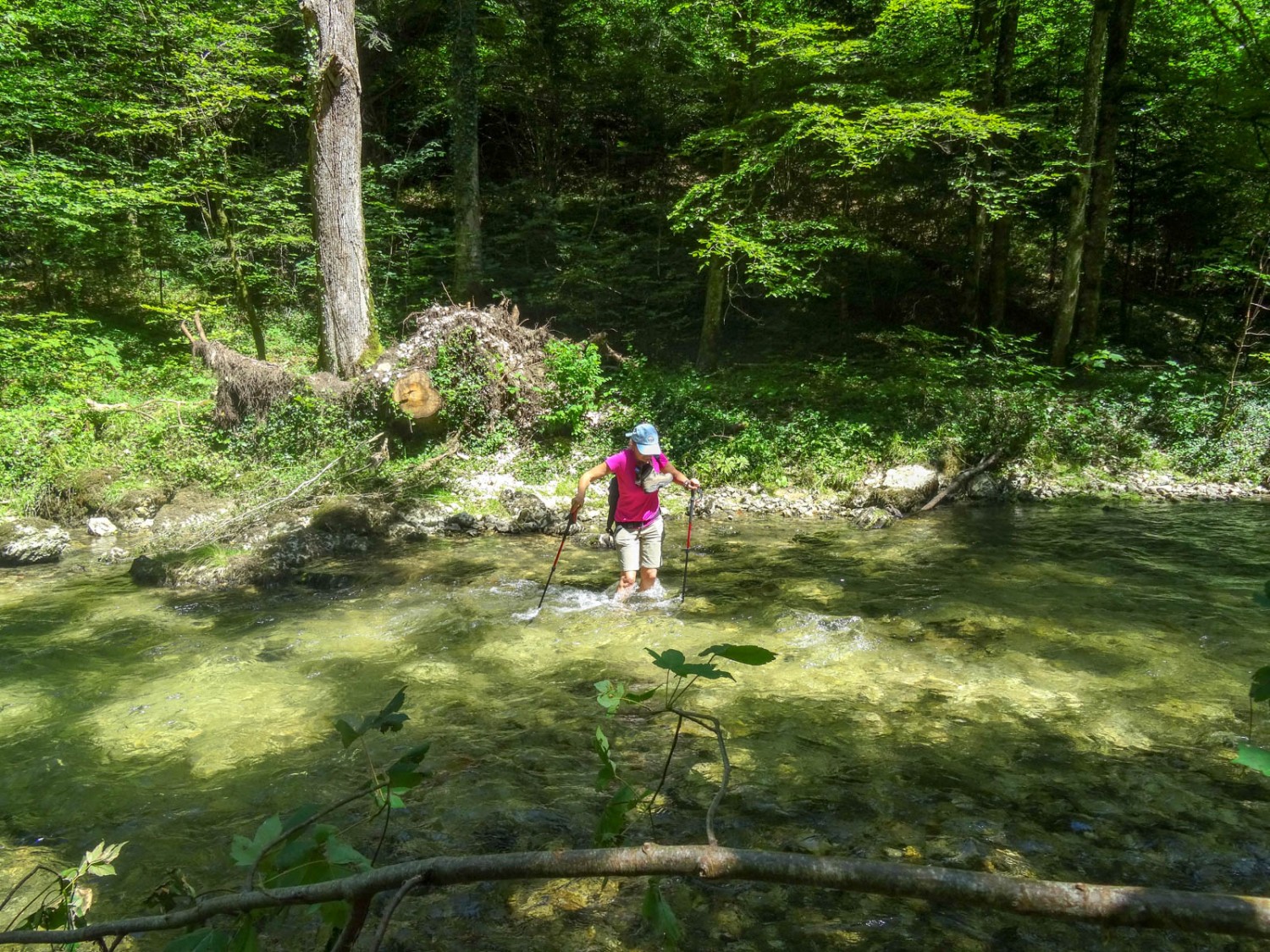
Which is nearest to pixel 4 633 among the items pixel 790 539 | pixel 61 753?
pixel 61 753

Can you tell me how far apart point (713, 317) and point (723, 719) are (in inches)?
448

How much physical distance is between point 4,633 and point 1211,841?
30.6 ft

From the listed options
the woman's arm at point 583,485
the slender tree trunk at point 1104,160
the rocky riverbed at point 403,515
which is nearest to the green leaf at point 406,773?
the woman's arm at point 583,485

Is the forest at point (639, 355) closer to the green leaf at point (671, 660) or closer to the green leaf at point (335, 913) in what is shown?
the green leaf at point (335, 913)

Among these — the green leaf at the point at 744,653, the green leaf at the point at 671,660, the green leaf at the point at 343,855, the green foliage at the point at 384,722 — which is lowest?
the green leaf at the point at 343,855

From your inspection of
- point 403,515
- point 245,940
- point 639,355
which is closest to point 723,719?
point 245,940

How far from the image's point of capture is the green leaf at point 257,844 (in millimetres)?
1267

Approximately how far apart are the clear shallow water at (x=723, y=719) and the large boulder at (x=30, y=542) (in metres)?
0.57

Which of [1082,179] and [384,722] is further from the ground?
[1082,179]

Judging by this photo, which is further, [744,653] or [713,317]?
[713,317]

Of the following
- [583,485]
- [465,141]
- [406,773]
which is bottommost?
[583,485]

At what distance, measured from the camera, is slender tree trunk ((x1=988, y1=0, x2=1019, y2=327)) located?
45.9 feet

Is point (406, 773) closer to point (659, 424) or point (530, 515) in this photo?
point (530, 515)

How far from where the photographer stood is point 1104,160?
13.4 m
